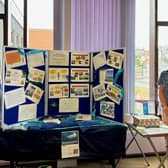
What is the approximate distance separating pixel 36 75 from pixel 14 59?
1.22ft

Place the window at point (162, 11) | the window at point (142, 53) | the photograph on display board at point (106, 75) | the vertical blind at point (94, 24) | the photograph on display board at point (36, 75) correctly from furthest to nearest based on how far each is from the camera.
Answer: the window at point (162, 11) < the window at point (142, 53) < the vertical blind at point (94, 24) < the photograph on display board at point (106, 75) < the photograph on display board at point (36, 75)

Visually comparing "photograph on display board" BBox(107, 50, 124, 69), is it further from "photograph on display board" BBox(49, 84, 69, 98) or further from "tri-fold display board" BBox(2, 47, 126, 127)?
"photograph on display board" BBox(49, 84, 69, 98)

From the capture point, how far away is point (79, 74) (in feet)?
12.5

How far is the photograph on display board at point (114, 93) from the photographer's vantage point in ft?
11.9

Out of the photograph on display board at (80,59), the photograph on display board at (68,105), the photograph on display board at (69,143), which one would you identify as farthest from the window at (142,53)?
the photograph on display board at (69,143)

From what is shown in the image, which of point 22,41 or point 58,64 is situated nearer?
point 58,64

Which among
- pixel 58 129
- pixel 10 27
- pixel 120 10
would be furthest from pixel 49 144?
pixel 120 10

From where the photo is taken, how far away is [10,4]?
4230mm

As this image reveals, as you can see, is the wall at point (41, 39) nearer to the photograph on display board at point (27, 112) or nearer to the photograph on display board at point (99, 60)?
the photograph on display board at point (99, 60)

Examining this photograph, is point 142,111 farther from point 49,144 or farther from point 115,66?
point 49,144

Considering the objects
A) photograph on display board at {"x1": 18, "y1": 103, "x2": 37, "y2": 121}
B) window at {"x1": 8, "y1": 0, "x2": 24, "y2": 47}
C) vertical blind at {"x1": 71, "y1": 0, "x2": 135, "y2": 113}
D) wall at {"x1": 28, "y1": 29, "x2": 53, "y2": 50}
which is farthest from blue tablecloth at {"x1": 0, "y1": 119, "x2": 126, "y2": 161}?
window at {"x1": 8, "y1": 0, "x2": 24, "y2": 47}

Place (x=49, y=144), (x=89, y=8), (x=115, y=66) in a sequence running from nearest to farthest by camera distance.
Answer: (x=49, y=144)
(x=115, y=66)
(x=89, y=8)

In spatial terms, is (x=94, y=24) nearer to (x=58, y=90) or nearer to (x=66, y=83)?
(x=66, y=83)

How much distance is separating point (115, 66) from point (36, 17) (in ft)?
5.11
